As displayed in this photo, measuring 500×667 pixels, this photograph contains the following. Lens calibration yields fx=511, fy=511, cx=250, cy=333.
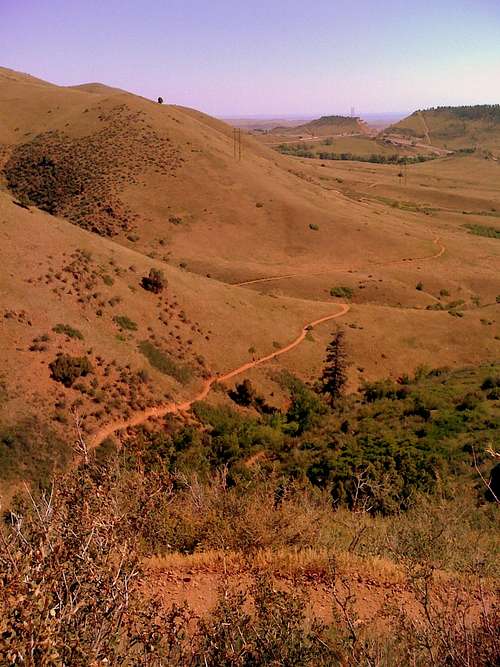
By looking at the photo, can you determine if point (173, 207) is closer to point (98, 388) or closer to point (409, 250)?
point (409, 250)

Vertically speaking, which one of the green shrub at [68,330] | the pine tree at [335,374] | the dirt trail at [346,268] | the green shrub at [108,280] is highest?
the green shrub at [108,280]

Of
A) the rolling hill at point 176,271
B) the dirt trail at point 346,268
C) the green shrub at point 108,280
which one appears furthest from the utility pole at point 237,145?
the green shrub at point 108,280

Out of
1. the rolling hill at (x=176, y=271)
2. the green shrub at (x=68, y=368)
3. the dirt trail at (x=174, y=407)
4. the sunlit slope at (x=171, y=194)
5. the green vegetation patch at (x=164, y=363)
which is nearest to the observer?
the dirt trail at (x=174, y=407)

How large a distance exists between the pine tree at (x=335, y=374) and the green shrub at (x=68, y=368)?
1377cm

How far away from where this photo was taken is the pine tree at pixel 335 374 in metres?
30.0

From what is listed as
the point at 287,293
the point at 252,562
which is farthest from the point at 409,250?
the point at 252,562

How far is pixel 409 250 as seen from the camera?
215 ft

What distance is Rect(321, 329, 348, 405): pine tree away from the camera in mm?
29956

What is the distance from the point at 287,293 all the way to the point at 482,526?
120 ft

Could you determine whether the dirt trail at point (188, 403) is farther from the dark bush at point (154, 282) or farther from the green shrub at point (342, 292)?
the dark bush at point (154, 282)

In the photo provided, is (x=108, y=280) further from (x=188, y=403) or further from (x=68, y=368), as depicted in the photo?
(x=188, y=403)

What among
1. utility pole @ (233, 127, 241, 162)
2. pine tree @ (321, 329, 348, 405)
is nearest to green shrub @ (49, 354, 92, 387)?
pine tree @ (321, 329, 348, 405)

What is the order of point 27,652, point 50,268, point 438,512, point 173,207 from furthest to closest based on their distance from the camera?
point 173,207 → point 50,268 → point 438,512 → point 27,652

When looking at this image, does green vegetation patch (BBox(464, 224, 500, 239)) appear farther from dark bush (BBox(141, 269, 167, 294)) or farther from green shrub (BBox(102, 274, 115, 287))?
green shrub (BBox(102, 274, 115, 287))
